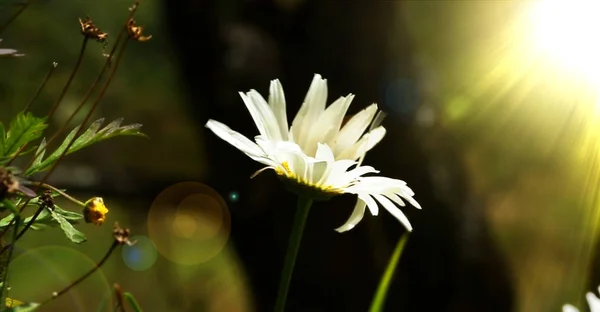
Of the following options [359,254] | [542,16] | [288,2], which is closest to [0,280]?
[359,254]

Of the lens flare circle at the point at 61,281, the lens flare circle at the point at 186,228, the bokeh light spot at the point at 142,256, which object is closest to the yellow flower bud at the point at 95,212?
the lens flare circle at the point at 61,281

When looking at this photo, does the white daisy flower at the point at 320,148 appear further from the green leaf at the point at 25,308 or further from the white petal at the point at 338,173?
the green leaf at the point at 25,308

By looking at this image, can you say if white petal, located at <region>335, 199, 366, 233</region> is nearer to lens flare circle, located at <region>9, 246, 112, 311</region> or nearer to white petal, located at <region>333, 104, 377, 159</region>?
white petal, located at <region>333, 104, 377, 159</region>

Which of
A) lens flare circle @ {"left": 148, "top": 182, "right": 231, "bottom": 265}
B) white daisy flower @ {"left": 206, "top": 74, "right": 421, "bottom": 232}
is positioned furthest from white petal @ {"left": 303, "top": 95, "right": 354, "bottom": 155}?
lens flare circle @ {"left": 148, "top": 182, "right": 231, "bottom": 265}

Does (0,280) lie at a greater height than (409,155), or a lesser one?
greater

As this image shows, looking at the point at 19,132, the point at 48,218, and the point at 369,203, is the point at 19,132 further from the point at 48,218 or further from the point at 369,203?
the point at 369,203

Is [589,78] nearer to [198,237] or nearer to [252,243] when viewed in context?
[252,243]
